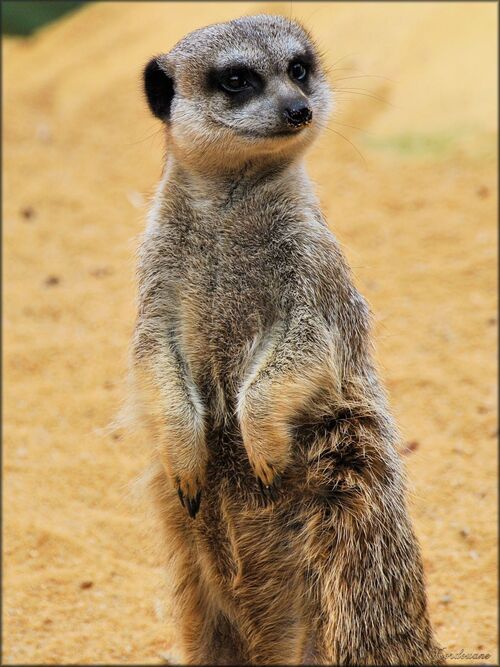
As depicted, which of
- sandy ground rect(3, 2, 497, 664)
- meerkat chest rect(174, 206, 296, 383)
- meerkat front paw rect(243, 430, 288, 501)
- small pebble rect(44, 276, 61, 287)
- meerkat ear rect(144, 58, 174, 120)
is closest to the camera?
meerkat front paw rect(243, 430, 288, 501)

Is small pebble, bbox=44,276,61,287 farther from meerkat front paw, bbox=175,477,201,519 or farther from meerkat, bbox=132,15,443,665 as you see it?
meerkat front paw, bbox=175,477,201,519

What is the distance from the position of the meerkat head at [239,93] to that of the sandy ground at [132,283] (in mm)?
221

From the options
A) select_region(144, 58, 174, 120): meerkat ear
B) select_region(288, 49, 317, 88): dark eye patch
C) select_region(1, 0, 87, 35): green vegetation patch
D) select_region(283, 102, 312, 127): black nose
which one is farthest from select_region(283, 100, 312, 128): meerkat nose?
select_region(1, 0, 87, 35): green vegetation patch

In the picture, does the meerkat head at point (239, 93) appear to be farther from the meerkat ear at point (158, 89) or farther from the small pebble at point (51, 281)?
the small pebble at point (51, 281)

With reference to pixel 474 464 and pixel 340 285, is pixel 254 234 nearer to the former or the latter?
pixel 340 285

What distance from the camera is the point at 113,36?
8711mm

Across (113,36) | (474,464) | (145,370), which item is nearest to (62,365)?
(474,464)

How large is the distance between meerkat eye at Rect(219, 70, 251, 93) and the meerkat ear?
269 mm

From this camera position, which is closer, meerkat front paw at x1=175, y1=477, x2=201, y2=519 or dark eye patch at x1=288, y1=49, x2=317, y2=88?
meerkat front paw at x1=175, y1=477, x2=201, y2=519

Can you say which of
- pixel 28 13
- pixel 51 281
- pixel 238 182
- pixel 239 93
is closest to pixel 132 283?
pixel 238 182

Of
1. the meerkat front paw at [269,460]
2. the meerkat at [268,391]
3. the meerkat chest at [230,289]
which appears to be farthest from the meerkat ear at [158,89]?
the meerkat front paw at [269,460]

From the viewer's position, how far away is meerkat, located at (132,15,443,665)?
273cm

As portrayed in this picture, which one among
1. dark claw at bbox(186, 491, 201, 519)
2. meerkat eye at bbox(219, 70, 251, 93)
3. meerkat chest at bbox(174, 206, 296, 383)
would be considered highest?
meerkat eye at bbox(219, 70, 251, 93)

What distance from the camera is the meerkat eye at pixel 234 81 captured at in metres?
2.84
